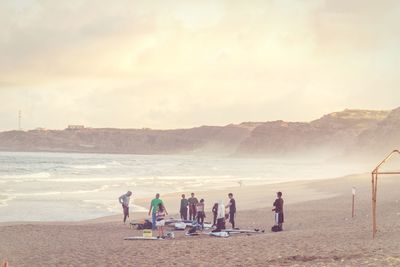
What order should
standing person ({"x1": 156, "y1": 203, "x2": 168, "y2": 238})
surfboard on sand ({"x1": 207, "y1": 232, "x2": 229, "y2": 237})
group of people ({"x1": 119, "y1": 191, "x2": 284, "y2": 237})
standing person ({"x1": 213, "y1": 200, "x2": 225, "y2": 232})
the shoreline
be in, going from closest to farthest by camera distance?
surfboard on sand ({"x1": 207, "y1": 232, "x2": 229, "y2": 237})
standing person ({"x1": 156, "y1": 203, "x2": 168, "y2": 238})
group of people ({"x1": 119, "y1": 191, "x2": 284, "y2": 237})
standing person ({"x1": 213, "y1": 200, "x2": 225, "y2": 232})
the shoreline

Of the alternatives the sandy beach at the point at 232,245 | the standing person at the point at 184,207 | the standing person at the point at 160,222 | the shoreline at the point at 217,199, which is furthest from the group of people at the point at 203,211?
the shoreline at the point at 217,199

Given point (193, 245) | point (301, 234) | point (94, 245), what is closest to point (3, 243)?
point (94, 245)

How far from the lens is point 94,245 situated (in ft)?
52.5

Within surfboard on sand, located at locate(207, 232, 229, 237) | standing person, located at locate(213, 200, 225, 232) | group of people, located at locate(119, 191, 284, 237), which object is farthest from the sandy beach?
standing person, located at locate(213, 200, 225, 232)

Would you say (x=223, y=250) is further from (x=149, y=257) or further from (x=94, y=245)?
(x=94, y=245)

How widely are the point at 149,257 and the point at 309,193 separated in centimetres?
2253

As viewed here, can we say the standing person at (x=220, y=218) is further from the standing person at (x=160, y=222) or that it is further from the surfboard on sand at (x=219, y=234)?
the standing person at (x=160, y=222)

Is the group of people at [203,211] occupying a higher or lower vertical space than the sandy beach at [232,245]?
higher

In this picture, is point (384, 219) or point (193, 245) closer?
point (193, 245)

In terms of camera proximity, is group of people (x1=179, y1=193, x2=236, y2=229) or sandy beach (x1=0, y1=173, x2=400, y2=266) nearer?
sandy beach (x1=0, y1=173, x2=400, y2=266)

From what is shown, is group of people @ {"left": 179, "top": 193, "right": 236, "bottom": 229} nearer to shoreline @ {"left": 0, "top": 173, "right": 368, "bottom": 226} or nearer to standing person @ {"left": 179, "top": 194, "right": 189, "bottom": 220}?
standing person @ {"left": 179, "top": 194, "right": 189, "bottom": 220}

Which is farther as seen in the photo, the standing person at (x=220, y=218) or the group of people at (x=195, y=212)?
the standing person at (x=220, y=218)

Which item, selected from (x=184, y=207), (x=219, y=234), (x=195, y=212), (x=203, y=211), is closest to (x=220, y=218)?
(x=219, y=234)

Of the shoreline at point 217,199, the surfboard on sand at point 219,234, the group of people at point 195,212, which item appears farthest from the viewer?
the shoreline at point 217,199
